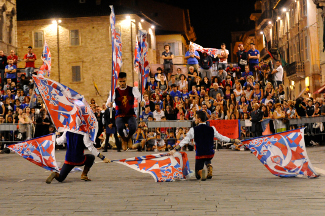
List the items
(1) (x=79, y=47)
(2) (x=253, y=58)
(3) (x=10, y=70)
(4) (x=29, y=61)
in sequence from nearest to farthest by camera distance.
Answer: (2) (x=253, y=58) < (4) (x=29, y=61) < (3) (x=10, y=70) < (1) (x=79, y=47)

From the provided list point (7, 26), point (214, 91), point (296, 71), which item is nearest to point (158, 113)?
point (214, 91)

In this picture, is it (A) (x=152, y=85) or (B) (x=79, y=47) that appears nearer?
(A) (x=152, y=85)

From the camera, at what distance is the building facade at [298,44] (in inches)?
1751

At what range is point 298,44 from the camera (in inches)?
1966

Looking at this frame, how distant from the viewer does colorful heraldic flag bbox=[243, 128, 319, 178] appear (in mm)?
10156

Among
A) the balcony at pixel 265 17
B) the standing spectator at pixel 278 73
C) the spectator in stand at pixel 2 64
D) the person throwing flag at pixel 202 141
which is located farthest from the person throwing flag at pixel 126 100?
the balcony at pixel 265 17

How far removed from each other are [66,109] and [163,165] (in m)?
2.25

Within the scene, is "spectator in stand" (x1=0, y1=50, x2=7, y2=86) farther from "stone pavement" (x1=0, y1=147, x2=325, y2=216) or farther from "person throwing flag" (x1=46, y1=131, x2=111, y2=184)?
"person throwing flag" (x1=46, y1=131, x2=111, y2=184)

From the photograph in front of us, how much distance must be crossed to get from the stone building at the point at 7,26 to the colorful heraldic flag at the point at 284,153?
3526 centimetres

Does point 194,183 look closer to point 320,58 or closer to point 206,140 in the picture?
point 206,140

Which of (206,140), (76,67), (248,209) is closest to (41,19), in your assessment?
(76,67)

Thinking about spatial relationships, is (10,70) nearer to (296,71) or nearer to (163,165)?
(163,165)

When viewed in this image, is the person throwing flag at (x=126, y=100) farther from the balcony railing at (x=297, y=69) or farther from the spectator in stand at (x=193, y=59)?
the balcony railing at (x=297, y=69)

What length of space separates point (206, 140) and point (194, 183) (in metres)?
1.10
